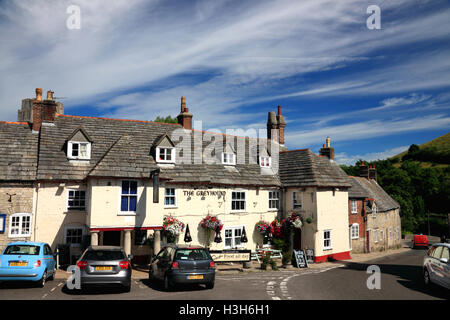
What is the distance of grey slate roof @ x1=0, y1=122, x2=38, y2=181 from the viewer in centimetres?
2008

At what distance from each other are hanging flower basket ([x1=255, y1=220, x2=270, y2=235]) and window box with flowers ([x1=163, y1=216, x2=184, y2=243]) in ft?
19.6

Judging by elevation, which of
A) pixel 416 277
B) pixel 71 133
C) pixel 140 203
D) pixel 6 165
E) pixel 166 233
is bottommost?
pixel 416 277

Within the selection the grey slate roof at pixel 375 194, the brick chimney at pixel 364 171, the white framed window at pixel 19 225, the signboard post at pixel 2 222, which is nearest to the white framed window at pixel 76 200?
the white framed window at pixel 19 225

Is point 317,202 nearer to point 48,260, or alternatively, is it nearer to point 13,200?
point 48,260

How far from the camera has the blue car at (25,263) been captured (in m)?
12.6

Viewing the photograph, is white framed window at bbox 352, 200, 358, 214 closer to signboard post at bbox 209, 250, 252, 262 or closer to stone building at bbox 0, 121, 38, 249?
signboard post at bbox 209, 250, 252, 262

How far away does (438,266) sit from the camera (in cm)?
1314

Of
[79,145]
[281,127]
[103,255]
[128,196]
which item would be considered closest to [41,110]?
[79,145]

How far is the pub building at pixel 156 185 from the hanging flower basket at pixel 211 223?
372mm

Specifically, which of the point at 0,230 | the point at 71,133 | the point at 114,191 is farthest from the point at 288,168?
the point at 0,230

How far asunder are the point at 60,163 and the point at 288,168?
16.5 meters

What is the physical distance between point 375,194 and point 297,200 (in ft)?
59.7
